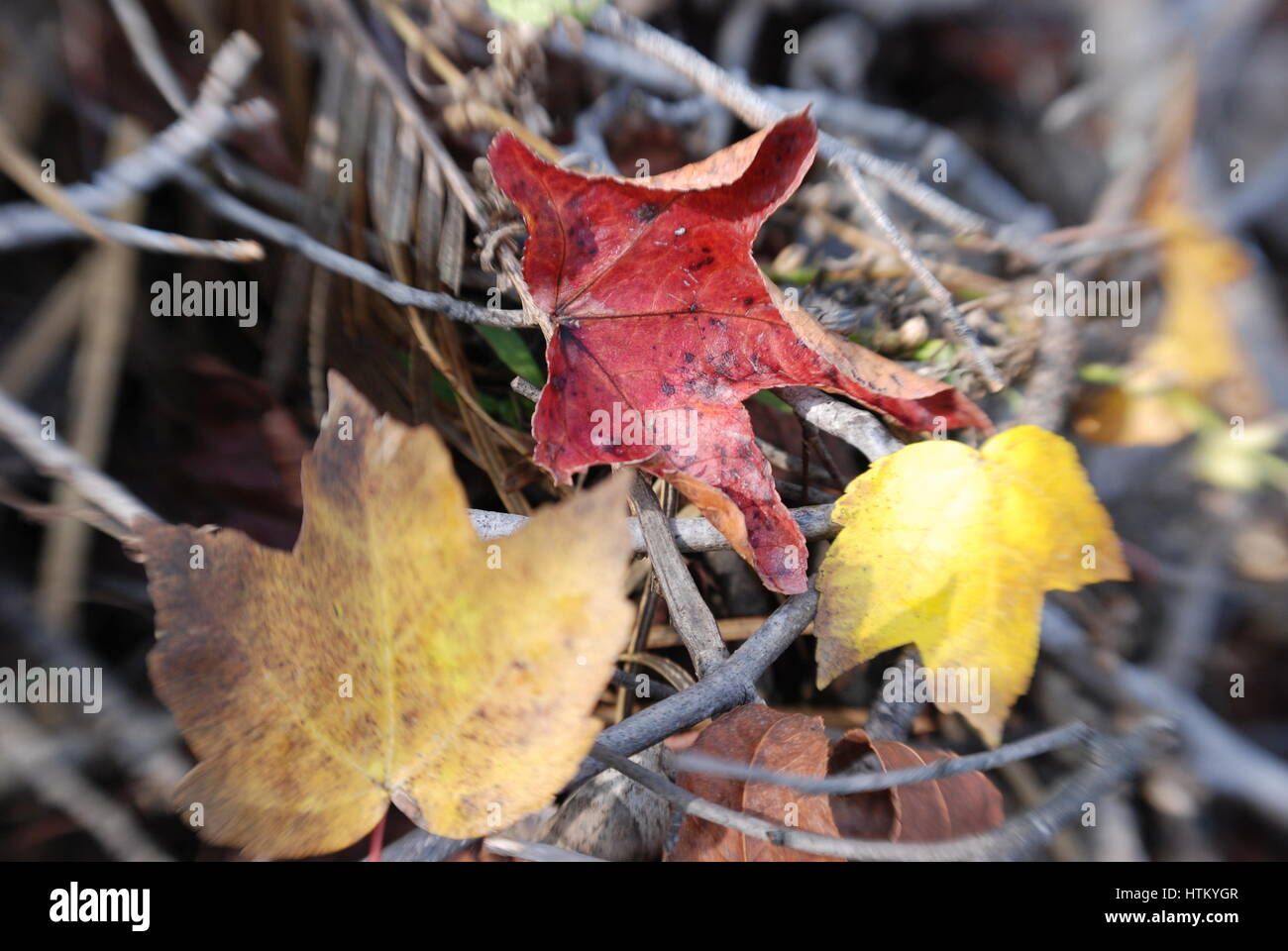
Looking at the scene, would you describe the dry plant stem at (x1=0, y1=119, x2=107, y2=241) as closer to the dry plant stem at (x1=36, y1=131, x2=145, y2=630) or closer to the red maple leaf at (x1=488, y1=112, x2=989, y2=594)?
the dry plant stem at (x1=36, y1=131, x2=145, y2=630)

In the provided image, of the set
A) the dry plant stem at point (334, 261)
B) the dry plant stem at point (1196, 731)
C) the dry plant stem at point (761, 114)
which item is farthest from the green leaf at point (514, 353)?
the dry plant stem at point (1196, 731)

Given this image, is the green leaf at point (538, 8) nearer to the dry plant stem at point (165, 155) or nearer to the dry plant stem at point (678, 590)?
the dry plant stem at point (165, 155)

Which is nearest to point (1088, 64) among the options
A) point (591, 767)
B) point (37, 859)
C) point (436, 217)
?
point (436, 217)

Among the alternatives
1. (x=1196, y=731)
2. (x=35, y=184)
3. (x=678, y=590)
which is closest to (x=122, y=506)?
(x=35, y=184)

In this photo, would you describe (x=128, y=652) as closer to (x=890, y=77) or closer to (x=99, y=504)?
(x=99, y=504)

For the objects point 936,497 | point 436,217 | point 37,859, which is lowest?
point 37,859

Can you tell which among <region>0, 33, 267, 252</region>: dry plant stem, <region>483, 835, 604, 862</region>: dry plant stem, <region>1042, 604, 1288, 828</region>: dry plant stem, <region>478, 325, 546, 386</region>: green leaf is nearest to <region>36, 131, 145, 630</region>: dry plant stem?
<region>0, 33, 267, 252</region>: dry plant stem
